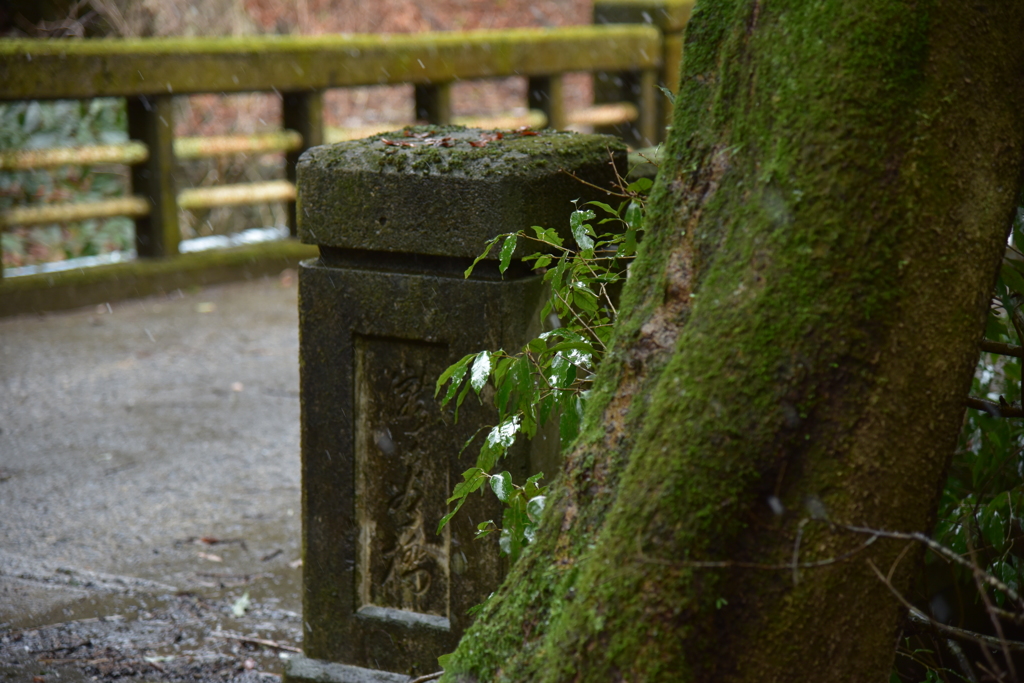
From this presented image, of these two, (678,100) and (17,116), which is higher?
(678,100)

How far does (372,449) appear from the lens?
2.43m

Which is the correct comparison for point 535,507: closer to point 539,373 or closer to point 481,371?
point 481,371

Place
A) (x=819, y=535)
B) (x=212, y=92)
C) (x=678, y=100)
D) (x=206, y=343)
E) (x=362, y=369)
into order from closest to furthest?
(x=819, y=535)
(x=678, y=100)
(x=362, y=369)
(x=206, y=343)
(x=212, y=92)

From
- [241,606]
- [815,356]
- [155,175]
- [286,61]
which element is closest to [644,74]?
[286,61]

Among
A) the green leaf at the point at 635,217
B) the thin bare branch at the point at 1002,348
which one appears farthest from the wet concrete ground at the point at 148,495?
the thin bare branch at the point at 1002,348

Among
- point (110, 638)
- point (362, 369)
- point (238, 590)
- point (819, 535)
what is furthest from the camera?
point (238, 590)

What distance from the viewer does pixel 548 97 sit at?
8.46m

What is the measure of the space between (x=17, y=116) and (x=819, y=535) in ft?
26.0

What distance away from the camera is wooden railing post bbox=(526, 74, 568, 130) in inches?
332

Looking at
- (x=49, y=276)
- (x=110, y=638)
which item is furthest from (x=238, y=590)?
(x=49, y=276)

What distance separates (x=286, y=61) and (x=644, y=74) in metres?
3.68

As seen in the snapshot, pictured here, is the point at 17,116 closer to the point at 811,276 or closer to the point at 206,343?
the point at 206,343

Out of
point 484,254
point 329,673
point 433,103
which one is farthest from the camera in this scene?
point 433,103

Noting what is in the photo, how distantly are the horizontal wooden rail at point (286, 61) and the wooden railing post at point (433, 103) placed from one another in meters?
0.08
